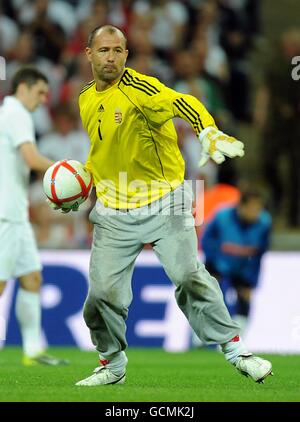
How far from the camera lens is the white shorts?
10703 mm

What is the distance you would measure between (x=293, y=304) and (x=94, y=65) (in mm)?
6136

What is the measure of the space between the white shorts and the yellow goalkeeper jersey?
9.18 feet

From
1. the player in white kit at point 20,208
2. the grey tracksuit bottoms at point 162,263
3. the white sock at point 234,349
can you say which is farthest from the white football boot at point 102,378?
the player in white kit at point 20,208

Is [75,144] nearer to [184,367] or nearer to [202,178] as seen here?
[202,178]

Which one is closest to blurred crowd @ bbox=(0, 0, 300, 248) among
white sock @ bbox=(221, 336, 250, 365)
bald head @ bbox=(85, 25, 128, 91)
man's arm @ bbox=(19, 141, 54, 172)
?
man's arm @ bbox=(19, 141, 54, 172)

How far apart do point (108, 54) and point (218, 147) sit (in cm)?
126

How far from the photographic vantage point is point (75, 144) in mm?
15609

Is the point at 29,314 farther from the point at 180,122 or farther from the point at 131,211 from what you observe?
the point at 180,122

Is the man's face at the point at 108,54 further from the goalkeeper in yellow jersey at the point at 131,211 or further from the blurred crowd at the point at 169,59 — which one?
the blurred crowd at the point at 169,59

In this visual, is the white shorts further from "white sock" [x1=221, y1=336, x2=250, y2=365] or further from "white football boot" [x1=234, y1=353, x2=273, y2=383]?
"white football boot" [x1=234, y1=353, x2=273, y2=383]

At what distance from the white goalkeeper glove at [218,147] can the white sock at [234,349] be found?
1.47 m

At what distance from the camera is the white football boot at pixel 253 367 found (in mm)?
7723

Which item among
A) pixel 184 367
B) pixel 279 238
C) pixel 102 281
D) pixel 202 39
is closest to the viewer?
pixel 102 281
